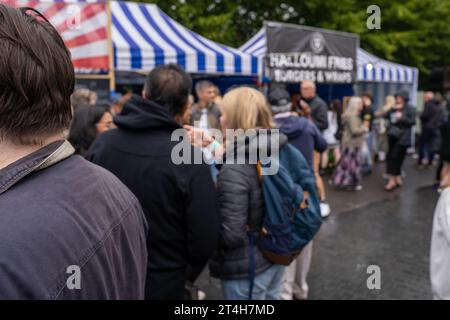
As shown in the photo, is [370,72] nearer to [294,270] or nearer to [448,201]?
[294,270]

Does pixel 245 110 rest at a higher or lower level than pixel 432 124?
higher

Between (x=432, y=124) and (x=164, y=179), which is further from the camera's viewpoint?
(x=432, y=124)

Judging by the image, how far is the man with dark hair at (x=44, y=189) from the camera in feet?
2.59

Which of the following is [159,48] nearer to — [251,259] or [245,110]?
[245,110]

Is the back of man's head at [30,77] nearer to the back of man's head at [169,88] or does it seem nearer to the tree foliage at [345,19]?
the back of man's head at [169,88]

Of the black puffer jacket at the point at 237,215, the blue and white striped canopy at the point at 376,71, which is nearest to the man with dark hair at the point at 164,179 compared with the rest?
the black puffer jacket at the point at 237,215

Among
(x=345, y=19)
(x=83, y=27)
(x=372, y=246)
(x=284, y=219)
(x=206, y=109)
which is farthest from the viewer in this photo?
(x=345, y=19)

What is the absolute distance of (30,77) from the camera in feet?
2.86

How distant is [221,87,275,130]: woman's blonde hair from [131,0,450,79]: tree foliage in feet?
35.0

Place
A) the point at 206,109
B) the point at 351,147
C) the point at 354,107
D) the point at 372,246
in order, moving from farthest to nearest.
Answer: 1. the point at 351,147
2. the point at 354,107
3. the point at 206,109
4. the point at 372,246

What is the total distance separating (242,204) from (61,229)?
1470 millimetres

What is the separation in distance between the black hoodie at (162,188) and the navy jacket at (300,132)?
2.01 meters

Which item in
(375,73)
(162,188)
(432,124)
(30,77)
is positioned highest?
(375,73)

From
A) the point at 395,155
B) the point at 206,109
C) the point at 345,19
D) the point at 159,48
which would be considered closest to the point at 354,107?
the point at 395,155
